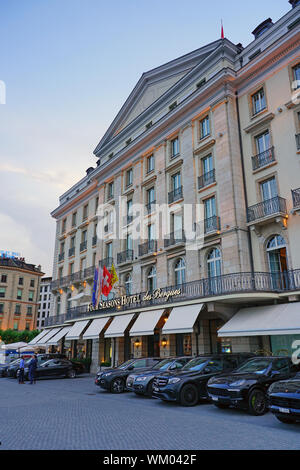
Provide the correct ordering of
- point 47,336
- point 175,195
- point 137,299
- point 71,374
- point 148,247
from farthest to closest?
point 47,336
point 148,247
point 71,374
point 175,195
point 137,299

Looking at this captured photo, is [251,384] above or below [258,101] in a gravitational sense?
below

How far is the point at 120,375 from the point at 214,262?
8.52 m

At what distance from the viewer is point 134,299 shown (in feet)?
81.0

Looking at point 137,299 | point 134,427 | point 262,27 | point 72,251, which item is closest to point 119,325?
point 137,299

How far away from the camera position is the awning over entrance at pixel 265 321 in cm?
1518

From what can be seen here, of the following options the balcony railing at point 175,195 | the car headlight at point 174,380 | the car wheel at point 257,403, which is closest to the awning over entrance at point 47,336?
the balcony railing at point 175,195

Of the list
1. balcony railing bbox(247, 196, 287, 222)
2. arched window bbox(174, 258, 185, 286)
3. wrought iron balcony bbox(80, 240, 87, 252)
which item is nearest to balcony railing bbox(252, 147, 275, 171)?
balcony railing bbox(247, 196, 287, 222)

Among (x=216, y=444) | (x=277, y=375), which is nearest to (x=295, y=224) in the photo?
(x=277, y=375)

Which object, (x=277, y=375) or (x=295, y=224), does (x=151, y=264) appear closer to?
(x=295, y=224)

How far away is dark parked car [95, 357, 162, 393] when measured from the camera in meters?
17.1

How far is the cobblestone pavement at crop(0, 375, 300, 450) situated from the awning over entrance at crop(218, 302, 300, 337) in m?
4.61

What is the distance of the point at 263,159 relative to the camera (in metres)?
20.8

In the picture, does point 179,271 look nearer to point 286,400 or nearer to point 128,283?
point 128,283

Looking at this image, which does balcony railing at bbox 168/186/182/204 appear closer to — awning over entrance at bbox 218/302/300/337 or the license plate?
awning over entrance at bbox 218/302/300/337
